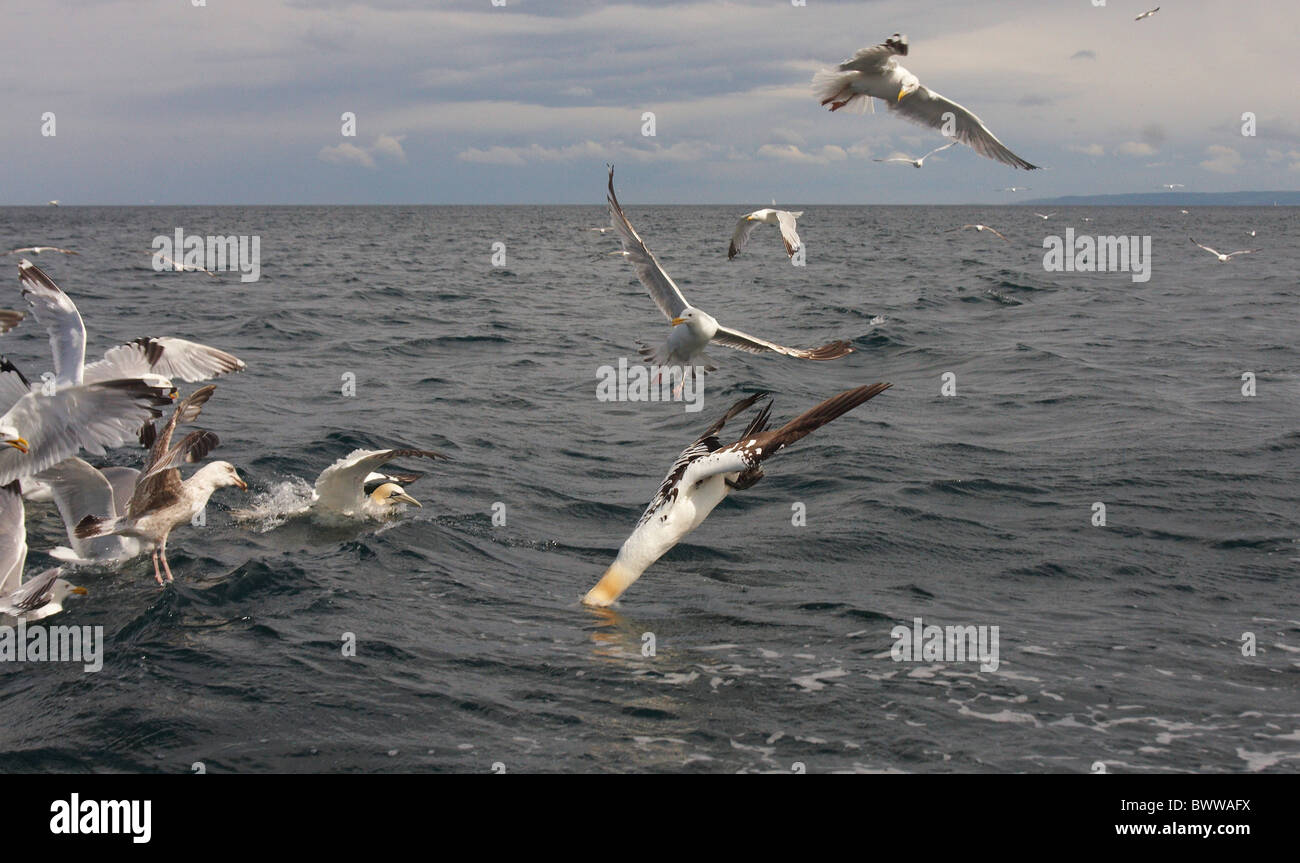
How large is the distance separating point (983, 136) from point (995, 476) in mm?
4697

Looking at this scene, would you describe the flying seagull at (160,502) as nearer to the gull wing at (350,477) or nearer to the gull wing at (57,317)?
the gull wing at (57,317)

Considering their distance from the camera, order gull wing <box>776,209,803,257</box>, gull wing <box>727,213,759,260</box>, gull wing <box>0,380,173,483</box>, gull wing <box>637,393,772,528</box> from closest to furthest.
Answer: gull wing <box>0,380,173,483</box> < gull wing <box>637,393,772,528</box> < gull wing <box>776,209,803,257</box> < gull wing <box>727,213,759,260</box>

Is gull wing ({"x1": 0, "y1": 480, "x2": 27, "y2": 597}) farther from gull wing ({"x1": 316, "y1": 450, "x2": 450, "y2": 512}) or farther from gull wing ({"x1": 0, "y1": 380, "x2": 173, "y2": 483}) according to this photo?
gull wing ({"x1": 316, "y1": 450, "x2": 450, "y2": 512})

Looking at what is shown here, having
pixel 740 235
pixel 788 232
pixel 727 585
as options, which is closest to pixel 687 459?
pixel 727 585

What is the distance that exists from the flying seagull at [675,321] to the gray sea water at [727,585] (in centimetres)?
201

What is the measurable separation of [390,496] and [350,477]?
701 millimetres

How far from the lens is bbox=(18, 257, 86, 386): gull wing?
34.3 feet

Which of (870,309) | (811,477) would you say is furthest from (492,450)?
(870,309)

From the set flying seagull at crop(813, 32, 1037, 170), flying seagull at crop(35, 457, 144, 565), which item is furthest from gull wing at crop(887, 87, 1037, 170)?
flying seagull at crop(35, 457, 144, 565)

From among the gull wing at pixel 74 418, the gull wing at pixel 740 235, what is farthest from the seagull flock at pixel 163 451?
the gull wing at pixel 740 235

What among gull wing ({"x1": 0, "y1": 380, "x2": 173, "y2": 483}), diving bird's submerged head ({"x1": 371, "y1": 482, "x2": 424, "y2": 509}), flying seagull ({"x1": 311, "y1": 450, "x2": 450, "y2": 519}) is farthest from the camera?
diving bird's submerged head ({"x1": 371, "y1": 482, "x2": 424, "y2": 509})

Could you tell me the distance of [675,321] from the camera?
13.7 m

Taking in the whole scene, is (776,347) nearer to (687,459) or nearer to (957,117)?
(687,459)

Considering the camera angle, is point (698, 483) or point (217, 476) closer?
point (698, 483)
